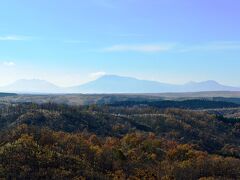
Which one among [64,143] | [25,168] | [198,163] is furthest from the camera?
[64,143]

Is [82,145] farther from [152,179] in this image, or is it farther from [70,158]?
[152,179]

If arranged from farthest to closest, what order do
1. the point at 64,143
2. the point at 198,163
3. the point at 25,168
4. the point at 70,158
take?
the point at 64,143 → the point at 198,163 → the point at 70,158 → the point at 25,168

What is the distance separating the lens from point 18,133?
144m

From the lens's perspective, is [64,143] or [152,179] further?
[64,143]

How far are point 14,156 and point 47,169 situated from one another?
1043 cm

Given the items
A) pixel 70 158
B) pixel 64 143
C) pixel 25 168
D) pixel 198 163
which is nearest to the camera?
pixel 25 168

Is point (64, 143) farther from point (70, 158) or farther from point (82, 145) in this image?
point (70, 158)

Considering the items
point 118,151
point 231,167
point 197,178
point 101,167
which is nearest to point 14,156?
point 101,167

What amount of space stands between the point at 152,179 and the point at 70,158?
74.6 feet

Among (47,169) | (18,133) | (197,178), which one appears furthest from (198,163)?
(18,133)

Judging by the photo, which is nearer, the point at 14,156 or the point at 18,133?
the point at 14,156

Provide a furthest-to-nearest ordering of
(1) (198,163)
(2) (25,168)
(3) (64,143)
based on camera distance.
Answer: (3) (64,143)
(1) (198,163)
(2) (25,168)

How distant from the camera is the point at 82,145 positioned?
137m

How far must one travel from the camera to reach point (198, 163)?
125 meters
